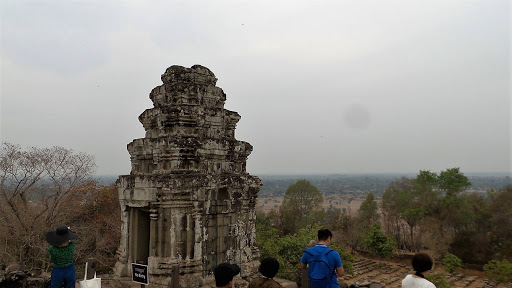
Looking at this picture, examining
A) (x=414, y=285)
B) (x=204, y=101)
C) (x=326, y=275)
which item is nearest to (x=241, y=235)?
(x=204, y=101)

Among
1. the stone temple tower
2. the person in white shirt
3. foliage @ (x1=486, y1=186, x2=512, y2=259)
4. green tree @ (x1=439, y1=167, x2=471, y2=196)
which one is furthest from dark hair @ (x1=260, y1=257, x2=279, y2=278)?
green tree @ (x1=439, y1=167, x2=471, y2=196)

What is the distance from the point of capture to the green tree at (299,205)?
3753 centimetres

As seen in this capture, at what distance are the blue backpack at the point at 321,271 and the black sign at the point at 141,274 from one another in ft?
9.31

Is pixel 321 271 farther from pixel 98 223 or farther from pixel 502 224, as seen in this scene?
pixel 502 224

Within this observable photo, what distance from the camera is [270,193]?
16975 cm

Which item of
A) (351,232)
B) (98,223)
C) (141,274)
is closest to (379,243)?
(351,232)

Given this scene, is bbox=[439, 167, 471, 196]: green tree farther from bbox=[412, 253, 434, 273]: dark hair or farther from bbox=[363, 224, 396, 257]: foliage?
bbox=[412, 253, 434, 273]: dark hair

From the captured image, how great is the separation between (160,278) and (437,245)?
105ft

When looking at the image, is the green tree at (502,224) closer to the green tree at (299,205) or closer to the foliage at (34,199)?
the green tree at (299,205)

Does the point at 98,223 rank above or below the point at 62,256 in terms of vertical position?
below

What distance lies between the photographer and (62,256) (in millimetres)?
4445

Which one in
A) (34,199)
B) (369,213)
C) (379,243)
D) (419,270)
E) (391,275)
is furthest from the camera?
(369,213)

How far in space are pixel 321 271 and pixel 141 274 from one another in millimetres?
3092

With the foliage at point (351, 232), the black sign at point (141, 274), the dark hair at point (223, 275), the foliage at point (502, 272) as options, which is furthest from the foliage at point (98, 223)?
the foliage at point (502, 272)
